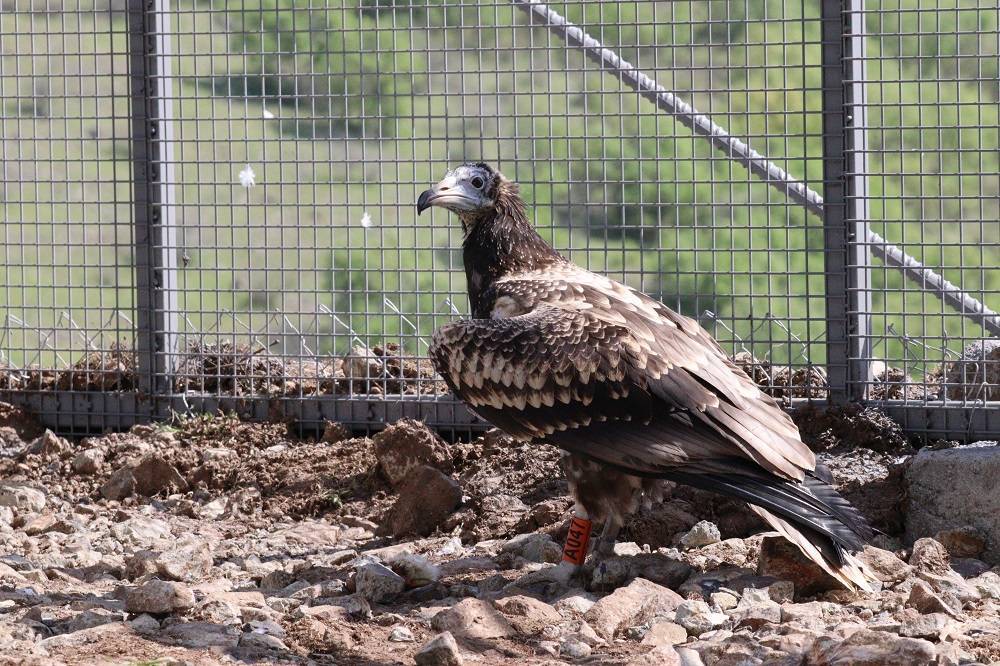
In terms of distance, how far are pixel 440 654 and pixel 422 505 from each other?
1.70m

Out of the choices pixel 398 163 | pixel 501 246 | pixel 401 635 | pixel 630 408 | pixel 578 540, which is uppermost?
pixel 398 163

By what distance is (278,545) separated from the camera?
196 inches

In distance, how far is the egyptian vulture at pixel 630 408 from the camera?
13.2ft

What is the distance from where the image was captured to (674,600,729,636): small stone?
3.74m

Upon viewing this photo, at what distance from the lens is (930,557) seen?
4285 mm

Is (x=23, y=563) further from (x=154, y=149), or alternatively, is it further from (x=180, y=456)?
(x=154, y=149)

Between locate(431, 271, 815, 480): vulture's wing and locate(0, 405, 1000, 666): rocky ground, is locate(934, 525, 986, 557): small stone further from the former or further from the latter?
locate(431, 271, 815, 480): vulture's wing

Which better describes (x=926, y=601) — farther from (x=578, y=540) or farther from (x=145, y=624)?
(x=145, y=624)

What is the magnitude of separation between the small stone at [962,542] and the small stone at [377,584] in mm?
1751

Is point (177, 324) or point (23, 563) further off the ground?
point (177, 324)

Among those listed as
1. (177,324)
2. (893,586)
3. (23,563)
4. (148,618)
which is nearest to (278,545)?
(23,563)

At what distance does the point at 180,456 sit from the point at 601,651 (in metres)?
2.68

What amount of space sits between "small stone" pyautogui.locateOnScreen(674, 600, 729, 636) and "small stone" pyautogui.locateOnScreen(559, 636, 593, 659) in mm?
332

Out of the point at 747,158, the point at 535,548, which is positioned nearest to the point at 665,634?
the point at 535,548
